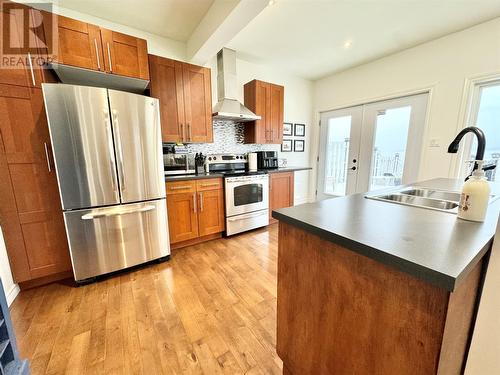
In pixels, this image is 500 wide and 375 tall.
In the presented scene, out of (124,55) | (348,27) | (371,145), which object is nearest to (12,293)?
(124,55)

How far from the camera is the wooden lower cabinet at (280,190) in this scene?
3.24 meters

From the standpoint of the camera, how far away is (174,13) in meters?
2.22

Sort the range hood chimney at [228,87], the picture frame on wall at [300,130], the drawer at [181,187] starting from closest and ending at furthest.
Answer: the drawer at [181,187], the range hood chimney at [228,87], the picture frame on wall at [300,130]

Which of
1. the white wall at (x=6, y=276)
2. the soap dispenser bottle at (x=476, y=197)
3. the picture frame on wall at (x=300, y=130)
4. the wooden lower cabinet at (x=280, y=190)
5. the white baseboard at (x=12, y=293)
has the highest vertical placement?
the picture frame on wall at (x=300, y=130)

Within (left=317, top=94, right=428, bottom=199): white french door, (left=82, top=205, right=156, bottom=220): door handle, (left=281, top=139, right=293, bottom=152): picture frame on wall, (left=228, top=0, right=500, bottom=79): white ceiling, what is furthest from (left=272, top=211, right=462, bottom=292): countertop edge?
(left=281, top=139, right=293, bottom=152): picture frame on wall

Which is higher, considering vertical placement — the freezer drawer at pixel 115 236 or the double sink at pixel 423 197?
the double sink at pixel 423 197

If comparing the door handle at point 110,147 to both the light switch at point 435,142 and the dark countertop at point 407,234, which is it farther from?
the light switch at point 435,142

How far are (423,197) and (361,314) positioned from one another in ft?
3.76

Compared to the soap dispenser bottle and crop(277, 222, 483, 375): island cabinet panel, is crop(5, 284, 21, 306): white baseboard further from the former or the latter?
the soap dispenser bottle

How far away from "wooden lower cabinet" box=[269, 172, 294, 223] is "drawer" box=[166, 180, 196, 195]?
1.24m

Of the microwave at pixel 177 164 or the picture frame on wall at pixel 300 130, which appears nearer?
the microwave at pixel 177 164

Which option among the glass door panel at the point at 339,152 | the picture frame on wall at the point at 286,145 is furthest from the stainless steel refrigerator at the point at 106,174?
the glass door panel at the point at 339,152

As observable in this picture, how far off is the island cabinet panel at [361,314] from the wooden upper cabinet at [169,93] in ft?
6.88

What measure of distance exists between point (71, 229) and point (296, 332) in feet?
6.31
